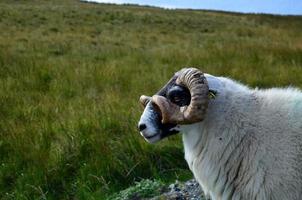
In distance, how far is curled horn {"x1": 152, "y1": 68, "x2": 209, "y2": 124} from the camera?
4031mm

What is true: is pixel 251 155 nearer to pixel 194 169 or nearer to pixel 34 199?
pixel 194 169

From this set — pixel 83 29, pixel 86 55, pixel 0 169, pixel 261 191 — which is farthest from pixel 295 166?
pixel 83 29

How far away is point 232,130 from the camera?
13.8 ft

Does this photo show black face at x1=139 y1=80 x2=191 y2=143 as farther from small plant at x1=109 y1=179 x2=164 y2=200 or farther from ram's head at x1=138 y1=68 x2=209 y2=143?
small plant at x1=109 y1=179 x2=164 y2=200

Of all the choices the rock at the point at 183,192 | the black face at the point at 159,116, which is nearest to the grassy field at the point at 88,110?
the rock at the point at 183,192

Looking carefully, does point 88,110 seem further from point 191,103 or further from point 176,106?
point 191,103

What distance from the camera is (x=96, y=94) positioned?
10.4m

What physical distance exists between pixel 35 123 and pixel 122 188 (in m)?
2.37

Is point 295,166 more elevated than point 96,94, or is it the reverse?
point 295,166

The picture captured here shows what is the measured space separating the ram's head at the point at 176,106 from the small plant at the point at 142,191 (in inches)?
54.8

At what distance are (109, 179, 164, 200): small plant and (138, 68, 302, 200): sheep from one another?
1.27m

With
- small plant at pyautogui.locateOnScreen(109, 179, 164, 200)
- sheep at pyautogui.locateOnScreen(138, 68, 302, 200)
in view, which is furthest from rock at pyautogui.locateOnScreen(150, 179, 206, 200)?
sheep at pyautogui.locateOnScreen(138, 68, 302, 200)

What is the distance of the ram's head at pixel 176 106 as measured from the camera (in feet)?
13.3

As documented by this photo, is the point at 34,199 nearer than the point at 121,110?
Yes
